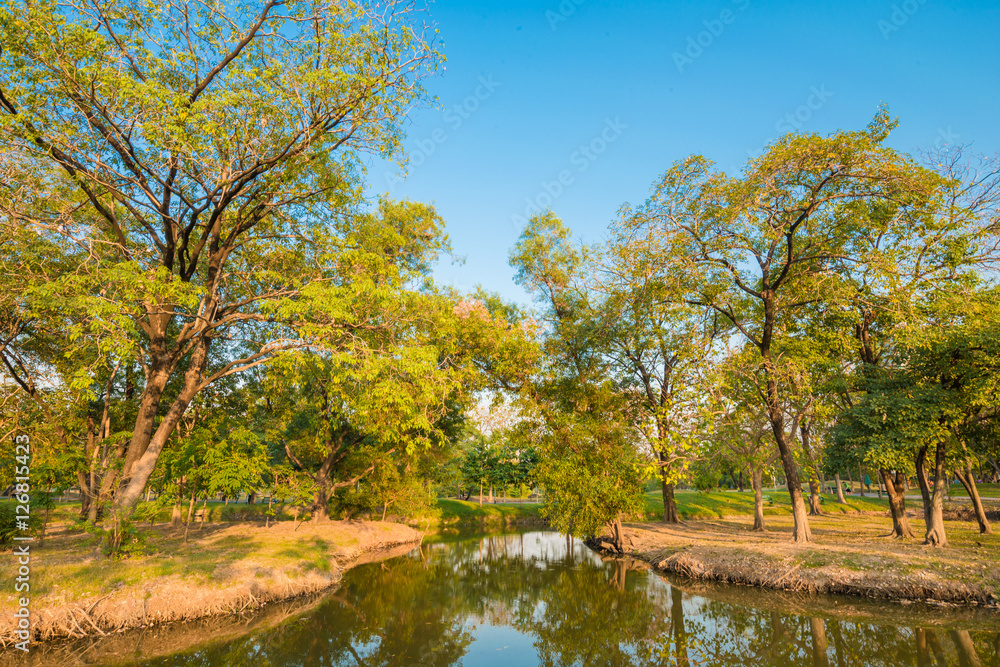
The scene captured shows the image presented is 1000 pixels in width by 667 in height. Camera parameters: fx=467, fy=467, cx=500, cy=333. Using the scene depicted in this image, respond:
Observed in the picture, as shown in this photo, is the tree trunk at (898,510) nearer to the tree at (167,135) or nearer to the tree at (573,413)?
the tree at (573,413)

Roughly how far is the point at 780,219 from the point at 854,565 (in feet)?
40.9

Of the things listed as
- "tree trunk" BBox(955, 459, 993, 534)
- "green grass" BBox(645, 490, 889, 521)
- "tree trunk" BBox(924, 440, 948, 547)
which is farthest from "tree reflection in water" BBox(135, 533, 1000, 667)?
"green grass" BBox(645, 490, 889, 521)

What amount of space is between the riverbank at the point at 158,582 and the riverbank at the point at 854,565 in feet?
49.2

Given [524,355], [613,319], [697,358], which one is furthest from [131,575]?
[613,319]

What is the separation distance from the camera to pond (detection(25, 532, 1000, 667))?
34.0ft

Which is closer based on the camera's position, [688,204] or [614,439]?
[688,204]

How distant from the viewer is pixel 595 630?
12.8m

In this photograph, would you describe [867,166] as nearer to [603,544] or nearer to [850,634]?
[850,634]

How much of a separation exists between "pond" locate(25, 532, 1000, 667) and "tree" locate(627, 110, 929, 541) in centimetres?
755

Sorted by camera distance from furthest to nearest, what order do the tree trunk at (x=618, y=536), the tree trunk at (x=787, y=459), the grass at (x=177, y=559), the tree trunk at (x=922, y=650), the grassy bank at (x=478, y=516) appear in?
the grassy bank at (x=478, y=516)
the tree trunk at (x=618, y=536)
the tree trunk at (x=787, y=459)
the grass at (x=177, y=559)
the tree trunk at (x=922, y=650)

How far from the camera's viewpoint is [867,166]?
52.4ft

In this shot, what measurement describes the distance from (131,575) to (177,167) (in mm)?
11626

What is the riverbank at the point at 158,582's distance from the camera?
1074 cm

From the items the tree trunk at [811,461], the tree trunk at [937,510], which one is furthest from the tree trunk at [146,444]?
the tree trunk at [937,510]
